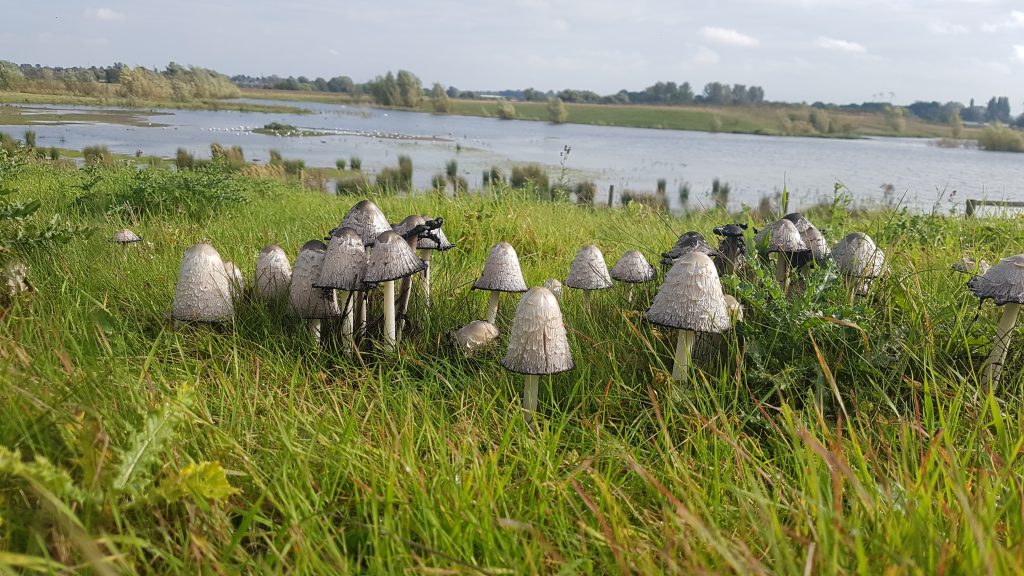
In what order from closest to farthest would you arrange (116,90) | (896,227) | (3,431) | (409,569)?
(409,569) → (3,431) → (896,227) → (116,90)

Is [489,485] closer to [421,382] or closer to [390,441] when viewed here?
[390,441]

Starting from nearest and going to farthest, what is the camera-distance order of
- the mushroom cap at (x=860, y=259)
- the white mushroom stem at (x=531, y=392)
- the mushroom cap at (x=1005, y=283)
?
1. the mushroom cap at (x=1005, y=283)
2. the white mushroom stem at (x=531, y=392)
3. the mushroom cap at (x=860, y=259)

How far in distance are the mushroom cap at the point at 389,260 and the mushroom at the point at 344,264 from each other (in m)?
0.05

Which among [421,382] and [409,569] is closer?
[409,569]

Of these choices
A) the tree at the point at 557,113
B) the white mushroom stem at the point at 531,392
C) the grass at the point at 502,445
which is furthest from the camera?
the tree at the point at 557,113

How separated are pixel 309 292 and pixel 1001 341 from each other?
2457 millimetres

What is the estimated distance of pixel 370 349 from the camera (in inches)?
101

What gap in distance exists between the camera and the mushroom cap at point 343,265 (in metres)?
2.18

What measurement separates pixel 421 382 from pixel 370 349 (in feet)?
1.63

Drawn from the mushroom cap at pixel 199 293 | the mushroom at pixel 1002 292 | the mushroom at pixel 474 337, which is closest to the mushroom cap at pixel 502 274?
the mushroom at pixel 474 337

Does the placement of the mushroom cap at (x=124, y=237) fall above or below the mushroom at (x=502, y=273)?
below

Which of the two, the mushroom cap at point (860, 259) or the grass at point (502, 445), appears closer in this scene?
the grass at point (502, 445)

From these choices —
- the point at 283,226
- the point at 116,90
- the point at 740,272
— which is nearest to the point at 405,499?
the point at 740,272

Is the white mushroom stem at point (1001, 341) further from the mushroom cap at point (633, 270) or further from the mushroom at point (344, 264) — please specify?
the mushroom at point (344, 264)
